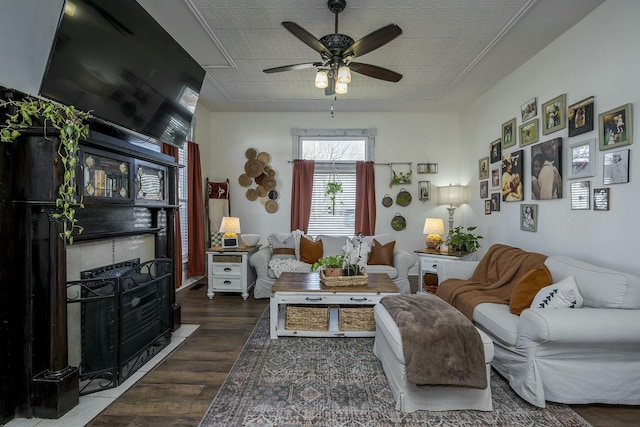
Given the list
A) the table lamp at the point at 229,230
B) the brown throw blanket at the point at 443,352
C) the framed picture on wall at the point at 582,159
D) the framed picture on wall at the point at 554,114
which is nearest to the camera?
the brown throw blanket at the point at 443,352

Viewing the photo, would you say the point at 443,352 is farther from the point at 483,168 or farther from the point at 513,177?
the point at 483,168

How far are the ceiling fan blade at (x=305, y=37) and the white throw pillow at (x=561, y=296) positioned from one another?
8.17ft

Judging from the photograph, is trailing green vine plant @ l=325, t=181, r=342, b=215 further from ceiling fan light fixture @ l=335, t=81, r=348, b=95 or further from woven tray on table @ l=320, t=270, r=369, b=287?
ceiling fan light fixture @ l=335, t=81, r=348, b=95

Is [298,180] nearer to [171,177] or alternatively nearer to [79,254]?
[171,177]

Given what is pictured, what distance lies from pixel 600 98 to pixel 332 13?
2.35 meters

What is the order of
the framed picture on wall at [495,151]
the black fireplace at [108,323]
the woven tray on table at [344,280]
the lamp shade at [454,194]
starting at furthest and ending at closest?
the lamp shade at [454,194] < the framed picture on wall at [495,151] < the woven tray on table at [344,280] < the black fireplace at [108,323]

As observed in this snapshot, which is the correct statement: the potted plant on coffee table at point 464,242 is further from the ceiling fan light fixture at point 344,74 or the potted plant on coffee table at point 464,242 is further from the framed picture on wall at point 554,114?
the ceiling fan light fixture at point 344,74

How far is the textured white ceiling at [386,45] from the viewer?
2742mm

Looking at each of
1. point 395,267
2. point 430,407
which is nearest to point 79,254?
point 430,407

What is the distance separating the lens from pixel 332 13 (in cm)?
284

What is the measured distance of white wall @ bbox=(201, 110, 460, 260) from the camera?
569cm

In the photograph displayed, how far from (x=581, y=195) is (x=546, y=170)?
520 millimetres

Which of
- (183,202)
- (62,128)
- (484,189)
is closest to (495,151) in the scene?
(484,189)

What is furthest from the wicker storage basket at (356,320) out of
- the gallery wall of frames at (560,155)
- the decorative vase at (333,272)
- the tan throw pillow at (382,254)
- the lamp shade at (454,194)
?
the lamp shade at (454,194)
